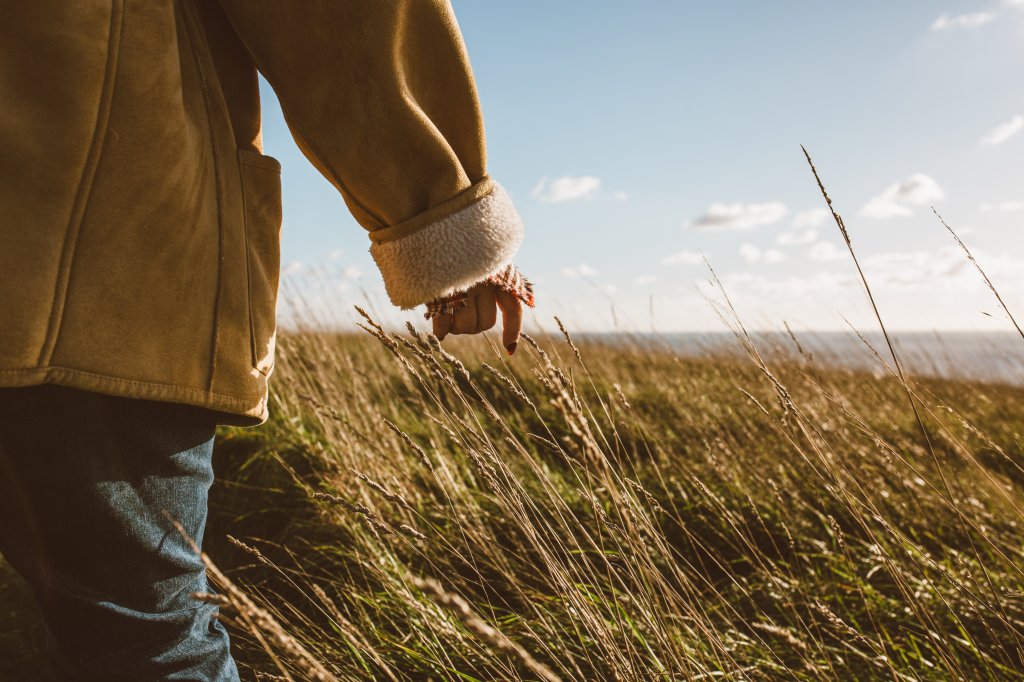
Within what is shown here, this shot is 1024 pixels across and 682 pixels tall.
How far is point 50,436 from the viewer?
0.68 meters

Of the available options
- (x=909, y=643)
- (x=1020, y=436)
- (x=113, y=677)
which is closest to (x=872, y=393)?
(x=1020, y=436)

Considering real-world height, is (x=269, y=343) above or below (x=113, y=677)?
above

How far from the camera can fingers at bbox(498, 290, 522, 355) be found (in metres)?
1.07

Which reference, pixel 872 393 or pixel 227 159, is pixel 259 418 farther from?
pixel 872 393

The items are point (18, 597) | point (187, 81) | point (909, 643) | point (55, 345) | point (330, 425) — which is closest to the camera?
point (55, 345)

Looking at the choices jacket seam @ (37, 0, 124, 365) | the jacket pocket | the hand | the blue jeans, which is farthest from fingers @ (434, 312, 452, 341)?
jacket seam @ (37, 0, 124, 365)

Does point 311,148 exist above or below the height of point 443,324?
above

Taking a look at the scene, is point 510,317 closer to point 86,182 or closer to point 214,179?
point 214,179

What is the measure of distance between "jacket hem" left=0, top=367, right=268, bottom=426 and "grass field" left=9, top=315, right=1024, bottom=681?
235 millimetres

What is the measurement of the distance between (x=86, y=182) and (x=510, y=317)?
0.66 meters

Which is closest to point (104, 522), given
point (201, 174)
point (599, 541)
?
point (201, 174)

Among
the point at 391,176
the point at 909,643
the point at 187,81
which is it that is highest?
the point at 187,81

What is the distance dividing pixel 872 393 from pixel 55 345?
477 cm

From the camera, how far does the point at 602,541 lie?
1114mm
